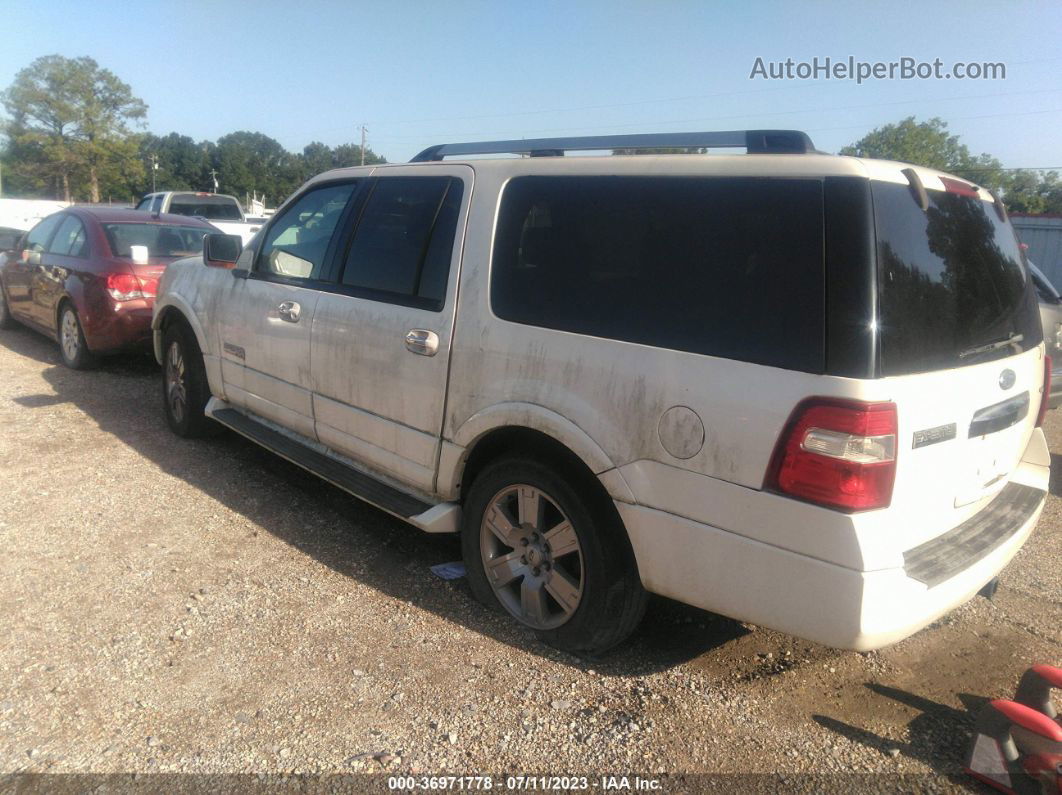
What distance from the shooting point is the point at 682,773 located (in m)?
2.55

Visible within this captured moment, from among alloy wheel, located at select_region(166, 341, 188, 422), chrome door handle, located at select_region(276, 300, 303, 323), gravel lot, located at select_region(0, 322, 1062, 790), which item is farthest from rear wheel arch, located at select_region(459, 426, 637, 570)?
alloy wheel, located at select_region(166, 341, 188, 422)

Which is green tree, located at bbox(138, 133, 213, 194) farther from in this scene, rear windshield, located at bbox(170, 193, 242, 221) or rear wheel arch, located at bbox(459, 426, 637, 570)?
rear wheel arch, located at bbox(459, 426, 637, 570)

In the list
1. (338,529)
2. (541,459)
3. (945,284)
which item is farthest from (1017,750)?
(338,529)

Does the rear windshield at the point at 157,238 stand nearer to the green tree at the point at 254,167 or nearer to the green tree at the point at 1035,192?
the green tree at the point at 1035,192

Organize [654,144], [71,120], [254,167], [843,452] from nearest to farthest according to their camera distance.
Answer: [843,452] < [654,144] < [71,120] < [254,167]

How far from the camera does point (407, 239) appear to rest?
3.81 m

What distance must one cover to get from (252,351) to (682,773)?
3.44 metres

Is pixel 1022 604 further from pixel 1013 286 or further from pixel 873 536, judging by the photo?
pixel 873 536

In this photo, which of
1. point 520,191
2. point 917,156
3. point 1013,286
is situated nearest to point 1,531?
point 520,191

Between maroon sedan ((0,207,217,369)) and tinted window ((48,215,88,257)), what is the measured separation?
0.03 ft

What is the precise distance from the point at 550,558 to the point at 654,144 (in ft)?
5.49

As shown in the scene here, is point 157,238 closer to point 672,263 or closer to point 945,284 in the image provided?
point 672,263

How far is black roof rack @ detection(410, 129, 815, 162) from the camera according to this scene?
277 centimetres

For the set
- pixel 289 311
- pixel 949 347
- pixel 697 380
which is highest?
pixel 949 347
